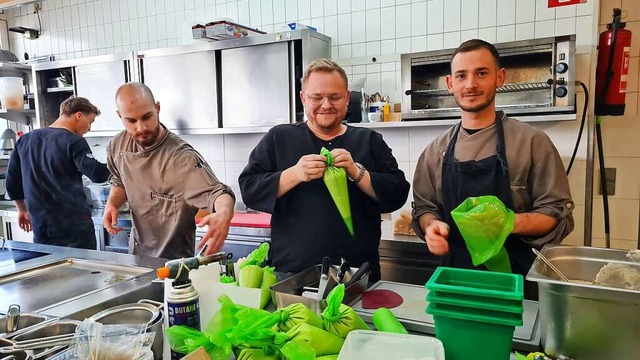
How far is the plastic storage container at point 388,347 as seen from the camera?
890 mm

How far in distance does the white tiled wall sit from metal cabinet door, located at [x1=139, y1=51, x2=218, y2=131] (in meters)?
0.38

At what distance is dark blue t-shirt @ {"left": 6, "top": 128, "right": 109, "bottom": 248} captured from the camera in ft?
10.0

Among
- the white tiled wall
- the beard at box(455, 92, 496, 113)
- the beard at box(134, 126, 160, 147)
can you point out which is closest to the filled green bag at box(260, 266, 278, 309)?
the beard at box(455, 92, 496, 113)

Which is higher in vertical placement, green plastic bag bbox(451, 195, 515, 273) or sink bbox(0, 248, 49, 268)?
green plastic bag bbox(451, 195, 515, 273)

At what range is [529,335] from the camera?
1.09 metres

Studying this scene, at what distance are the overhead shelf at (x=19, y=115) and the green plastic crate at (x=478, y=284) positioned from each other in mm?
4887

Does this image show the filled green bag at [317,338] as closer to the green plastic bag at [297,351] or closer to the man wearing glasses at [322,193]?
the green plastic bag at [297,351]

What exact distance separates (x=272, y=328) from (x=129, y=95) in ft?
5.12

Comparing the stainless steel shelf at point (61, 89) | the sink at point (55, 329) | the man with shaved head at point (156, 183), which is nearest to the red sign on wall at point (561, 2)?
the man with shaved head at point (156, 183)

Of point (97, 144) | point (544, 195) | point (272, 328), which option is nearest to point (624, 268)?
point (544, 195)

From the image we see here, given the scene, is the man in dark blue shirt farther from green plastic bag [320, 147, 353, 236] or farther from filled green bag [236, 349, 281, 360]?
filled green bag [236, 349, 281, 360]

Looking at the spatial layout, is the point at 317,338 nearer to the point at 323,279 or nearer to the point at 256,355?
the point at 256,355

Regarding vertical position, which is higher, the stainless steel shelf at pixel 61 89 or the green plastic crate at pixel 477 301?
the stainless steel shelf at pixel 61 89

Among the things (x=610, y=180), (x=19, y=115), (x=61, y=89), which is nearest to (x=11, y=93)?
(x=19, y=115)
